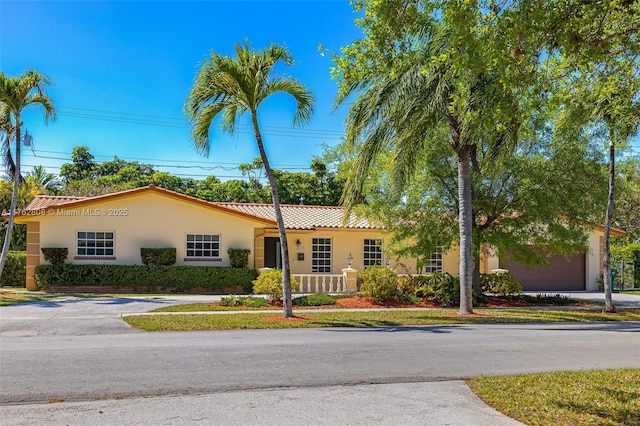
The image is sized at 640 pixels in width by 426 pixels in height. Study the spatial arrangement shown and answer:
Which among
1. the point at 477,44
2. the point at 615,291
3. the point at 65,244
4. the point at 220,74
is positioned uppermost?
the point at 220,74

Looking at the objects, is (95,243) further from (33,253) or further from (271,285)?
(271,285)

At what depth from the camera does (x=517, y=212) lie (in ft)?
61.0

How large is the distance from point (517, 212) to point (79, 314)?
1401 cm

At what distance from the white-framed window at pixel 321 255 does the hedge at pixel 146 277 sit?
375 cm

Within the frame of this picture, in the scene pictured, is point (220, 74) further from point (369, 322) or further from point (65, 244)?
point (65, 244)

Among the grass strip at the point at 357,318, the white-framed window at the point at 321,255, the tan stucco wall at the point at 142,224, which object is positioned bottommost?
the grass strip at the point at 357,318

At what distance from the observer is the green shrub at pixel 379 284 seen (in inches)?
709

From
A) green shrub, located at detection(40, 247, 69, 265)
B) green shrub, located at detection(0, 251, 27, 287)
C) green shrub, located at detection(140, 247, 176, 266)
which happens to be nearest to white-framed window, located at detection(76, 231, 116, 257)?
green shrub, located at detection(40, 247, 69, 265)

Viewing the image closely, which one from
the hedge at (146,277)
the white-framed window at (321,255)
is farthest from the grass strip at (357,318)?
the white-framed window at (321,255)

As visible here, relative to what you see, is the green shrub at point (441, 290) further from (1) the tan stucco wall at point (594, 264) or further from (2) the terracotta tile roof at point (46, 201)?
(2) the terracotta tile roof at point (46, 201)

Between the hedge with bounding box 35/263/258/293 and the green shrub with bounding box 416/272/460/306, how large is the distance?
7160 mm

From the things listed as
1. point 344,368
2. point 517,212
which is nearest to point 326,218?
point 517,212

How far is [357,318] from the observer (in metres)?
14.5

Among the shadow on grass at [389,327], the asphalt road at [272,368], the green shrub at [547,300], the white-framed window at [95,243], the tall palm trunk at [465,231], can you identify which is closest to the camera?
the asphalt road at [272,368]
